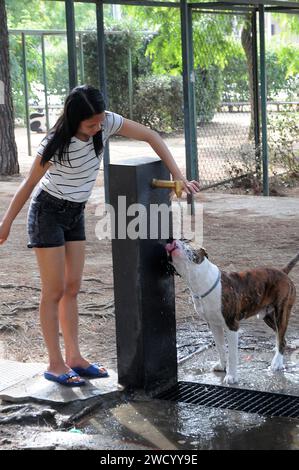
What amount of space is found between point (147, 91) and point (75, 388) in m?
17.5

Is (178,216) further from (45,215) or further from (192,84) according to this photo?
(45,215)

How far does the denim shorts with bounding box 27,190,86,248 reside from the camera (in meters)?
4.52

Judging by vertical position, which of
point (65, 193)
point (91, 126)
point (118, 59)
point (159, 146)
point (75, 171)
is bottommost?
point (65, 193)

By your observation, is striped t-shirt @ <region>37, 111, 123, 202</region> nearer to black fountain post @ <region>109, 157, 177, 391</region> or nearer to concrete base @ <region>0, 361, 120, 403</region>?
black fountain post @ <region>109, 157, 177, 391</region>

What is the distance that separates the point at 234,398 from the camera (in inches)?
181

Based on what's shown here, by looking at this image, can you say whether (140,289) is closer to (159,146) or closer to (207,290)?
(207,290)

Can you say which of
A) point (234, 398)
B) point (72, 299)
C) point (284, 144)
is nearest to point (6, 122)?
point (284, 144)

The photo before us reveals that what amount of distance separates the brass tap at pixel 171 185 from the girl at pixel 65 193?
0.03 meters

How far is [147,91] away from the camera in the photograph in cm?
2150

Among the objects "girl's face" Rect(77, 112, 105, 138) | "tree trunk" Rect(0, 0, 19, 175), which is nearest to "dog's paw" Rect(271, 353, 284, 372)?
"girl's face" Rect(77, 112, 105, 138)

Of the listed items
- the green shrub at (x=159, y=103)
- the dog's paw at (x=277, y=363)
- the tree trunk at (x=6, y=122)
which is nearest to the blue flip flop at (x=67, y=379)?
the dog's paw at (x=277, y=363)

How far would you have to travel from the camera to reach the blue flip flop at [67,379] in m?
4.69

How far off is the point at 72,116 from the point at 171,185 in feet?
2.22

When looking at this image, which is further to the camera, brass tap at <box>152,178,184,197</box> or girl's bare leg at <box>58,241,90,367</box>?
girl's bare leg at <box>58,241,90,367</box>
